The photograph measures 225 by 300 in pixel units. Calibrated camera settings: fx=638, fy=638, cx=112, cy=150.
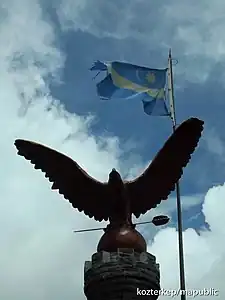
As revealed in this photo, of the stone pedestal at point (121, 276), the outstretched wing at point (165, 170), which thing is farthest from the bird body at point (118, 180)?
the stone pedestal at point (121, 276)

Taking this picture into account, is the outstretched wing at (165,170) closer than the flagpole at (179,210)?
Yes

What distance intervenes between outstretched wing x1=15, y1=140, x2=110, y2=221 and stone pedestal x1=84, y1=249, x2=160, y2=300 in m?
1.49

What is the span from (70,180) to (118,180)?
3.79 ft

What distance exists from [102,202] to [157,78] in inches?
246

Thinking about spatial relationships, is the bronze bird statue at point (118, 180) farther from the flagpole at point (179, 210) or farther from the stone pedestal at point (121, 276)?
the flagpole at point (179, 210)

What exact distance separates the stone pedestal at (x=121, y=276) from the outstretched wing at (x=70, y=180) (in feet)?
4.89

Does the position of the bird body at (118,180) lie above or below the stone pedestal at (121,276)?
above

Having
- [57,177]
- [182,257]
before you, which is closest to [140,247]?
[57,177]

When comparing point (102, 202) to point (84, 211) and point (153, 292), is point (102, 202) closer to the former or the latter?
point (84, 211)

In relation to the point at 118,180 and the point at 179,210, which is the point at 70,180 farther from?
the point at 179,210

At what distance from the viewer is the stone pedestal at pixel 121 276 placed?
10828 mm

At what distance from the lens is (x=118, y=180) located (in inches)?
482

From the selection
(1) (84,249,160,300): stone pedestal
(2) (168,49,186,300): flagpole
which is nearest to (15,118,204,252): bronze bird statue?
(1) (84,249,160,300): stone pedestal

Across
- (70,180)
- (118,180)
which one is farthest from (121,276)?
(70,180)
